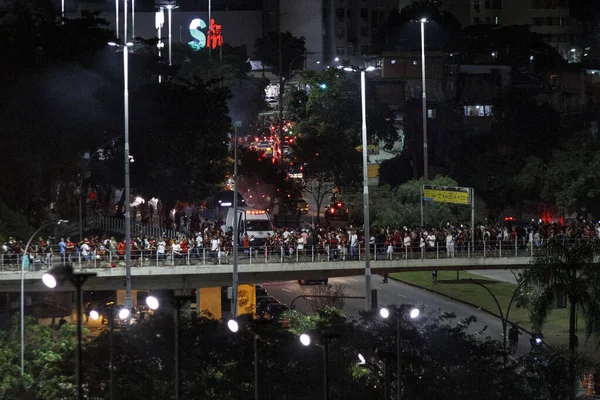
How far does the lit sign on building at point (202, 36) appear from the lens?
11650cm

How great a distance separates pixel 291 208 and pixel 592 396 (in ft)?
191

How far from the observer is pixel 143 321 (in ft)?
123

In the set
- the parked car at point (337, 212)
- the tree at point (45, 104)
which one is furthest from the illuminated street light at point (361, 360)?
the parked car at point (337, 212)

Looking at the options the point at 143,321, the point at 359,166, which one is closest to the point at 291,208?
the point at 359,166

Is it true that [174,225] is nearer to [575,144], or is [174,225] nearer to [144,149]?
[144,149]

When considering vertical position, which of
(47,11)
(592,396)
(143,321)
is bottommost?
(592,396)

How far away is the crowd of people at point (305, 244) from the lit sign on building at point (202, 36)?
57.5 meters

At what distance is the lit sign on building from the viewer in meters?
116

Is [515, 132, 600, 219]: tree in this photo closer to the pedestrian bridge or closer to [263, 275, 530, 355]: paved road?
[263, 275, 530, 355]: paved road

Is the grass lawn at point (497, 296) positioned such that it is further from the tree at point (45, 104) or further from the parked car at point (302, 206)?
the tree at point (45, 104)

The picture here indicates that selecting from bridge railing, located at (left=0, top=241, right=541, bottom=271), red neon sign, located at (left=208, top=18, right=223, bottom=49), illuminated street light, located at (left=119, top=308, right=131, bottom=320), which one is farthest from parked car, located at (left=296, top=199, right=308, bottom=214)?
illuminated street light, located at (left=119, top=308, right=131, bottom=320)

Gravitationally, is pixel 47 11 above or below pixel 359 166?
above

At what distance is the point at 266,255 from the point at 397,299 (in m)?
16.3

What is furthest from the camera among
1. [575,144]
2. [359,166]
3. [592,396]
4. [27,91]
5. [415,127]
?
[415,127]
